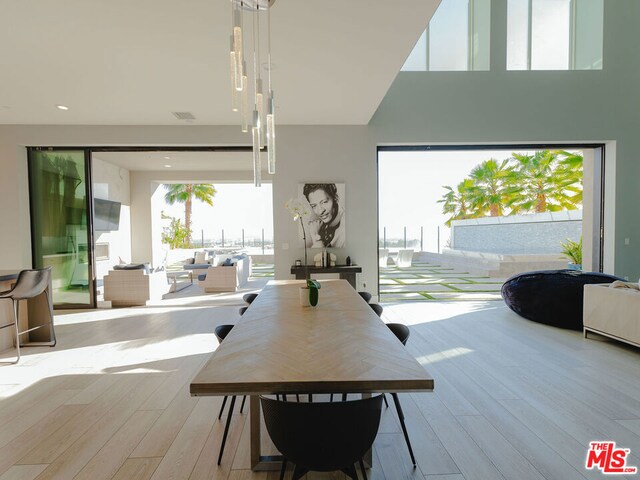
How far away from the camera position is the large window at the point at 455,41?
573 cm

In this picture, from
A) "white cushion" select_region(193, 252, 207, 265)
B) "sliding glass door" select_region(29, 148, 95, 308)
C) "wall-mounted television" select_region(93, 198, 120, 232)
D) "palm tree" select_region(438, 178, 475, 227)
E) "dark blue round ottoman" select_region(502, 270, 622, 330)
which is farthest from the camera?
"palm tree" select_region(438, 178, 475, 227)

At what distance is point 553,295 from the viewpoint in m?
4.46

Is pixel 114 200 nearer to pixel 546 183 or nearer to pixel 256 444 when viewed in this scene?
pixel 256 444

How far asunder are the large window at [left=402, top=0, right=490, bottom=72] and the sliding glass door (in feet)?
18.8

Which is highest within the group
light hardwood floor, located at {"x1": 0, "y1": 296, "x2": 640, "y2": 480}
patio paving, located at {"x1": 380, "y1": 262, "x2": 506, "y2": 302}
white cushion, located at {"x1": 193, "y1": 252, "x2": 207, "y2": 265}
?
white cushion, located at {"x1": 193, "y1": 252, "x2": 207, "y2": 265}

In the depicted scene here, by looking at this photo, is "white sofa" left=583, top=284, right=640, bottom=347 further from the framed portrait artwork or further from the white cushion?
the white cushion

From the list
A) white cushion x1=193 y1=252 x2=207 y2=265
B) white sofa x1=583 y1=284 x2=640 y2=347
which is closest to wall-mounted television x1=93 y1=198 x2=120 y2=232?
white cushion x1=193 y1=252 x2=207 y2=265

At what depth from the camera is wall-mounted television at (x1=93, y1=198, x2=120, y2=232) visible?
27.0 feet

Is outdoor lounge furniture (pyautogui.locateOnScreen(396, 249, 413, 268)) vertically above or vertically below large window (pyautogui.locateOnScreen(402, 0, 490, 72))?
below

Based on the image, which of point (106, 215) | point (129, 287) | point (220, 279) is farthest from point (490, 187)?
point (106, 215)

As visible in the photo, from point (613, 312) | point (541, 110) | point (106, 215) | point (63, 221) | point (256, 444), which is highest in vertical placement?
point (541, 110)

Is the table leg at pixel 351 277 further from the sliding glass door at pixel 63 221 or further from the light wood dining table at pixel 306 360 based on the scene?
the sliding glass door at pixel 63 221

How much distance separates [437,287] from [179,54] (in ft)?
21.7

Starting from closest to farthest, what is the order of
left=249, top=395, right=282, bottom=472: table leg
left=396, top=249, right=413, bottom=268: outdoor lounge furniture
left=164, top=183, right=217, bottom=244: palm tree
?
left=249, top=395, right=282, bottom=472: table leg
left=396, top=249, right=413, bottom=268: outdoor lounge furniture
left=164, top=183, right=217, bottom=244: palm tree
